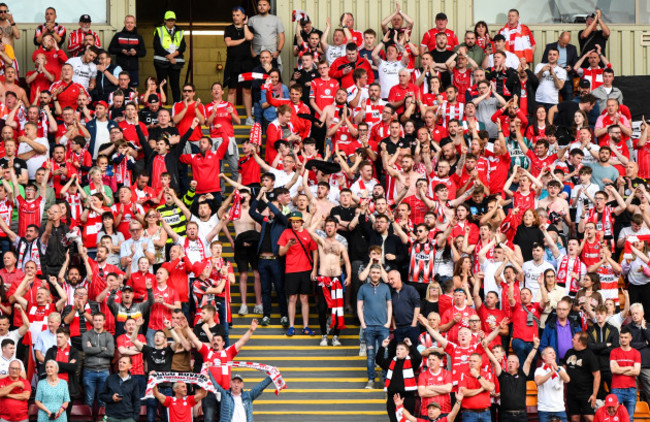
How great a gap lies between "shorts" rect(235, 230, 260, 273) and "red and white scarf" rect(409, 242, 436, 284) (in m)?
2.65

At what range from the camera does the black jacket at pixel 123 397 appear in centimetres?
1833

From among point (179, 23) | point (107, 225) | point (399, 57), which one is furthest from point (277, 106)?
point (179, 23)

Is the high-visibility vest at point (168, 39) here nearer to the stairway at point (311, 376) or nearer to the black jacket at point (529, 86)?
the stairway at point (311, 376)

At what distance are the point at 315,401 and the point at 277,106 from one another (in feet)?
22.5

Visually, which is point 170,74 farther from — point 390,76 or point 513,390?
point 513,390

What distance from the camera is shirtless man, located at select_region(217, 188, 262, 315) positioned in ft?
69.3

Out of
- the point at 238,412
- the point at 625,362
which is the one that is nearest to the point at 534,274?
the point at 625,362

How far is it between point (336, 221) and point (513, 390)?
414 centimetres

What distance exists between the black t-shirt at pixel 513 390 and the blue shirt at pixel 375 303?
205cm

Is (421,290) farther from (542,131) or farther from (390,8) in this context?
(390,8)

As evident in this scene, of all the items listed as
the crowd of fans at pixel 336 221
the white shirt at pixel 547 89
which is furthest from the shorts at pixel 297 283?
the white shirt at pixel 547 89

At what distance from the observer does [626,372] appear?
62.3ft

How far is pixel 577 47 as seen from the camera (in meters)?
28.0

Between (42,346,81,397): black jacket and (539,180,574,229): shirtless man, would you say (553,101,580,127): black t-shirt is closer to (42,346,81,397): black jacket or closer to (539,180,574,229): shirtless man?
(539,180,574,229): shirtless man
